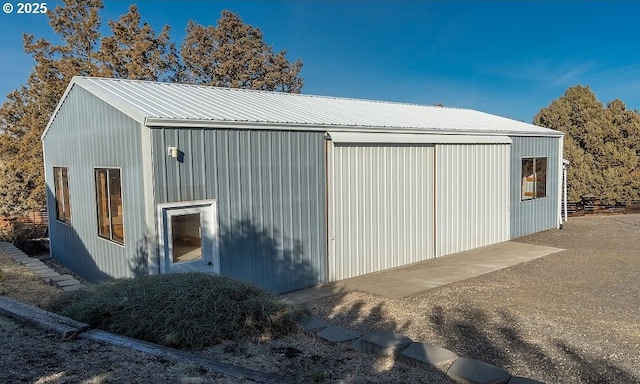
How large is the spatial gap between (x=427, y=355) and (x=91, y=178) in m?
6.86

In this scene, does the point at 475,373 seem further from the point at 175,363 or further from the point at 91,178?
the point at 91,178

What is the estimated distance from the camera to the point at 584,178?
18.9m

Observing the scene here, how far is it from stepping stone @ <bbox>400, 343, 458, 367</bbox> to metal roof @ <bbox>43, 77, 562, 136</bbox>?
4.29m

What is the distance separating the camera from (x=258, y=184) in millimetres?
7301

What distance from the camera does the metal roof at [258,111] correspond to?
22.1ft

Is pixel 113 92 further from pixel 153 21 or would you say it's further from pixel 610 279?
pixel 153 21

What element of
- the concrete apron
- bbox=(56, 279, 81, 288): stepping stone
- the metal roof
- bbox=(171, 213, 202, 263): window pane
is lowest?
the concrete apron

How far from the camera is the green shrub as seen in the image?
4.26 metres

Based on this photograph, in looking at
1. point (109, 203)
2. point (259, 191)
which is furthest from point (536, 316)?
point (109, 203)

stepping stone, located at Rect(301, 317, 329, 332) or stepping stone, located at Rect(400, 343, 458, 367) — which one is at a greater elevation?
stepping stone, located at Rect(400, 343, 458, 367)

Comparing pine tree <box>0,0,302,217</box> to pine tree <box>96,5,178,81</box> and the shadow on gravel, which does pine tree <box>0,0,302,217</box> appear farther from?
the shadow on gravel

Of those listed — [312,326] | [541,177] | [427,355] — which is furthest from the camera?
[541,177]

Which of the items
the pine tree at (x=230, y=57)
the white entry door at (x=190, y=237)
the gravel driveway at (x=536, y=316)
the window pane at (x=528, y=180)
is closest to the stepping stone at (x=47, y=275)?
the white entry door at (x=190, y=237)

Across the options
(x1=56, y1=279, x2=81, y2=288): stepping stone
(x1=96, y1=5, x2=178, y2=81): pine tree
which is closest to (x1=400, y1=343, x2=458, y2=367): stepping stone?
(x1=56, y1=279, x2=81, y2=288): stepping stone
